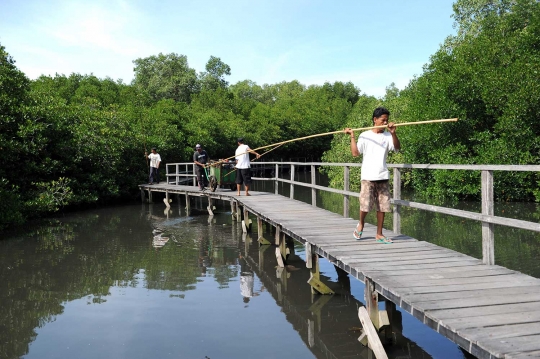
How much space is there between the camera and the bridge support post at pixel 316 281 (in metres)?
7.09

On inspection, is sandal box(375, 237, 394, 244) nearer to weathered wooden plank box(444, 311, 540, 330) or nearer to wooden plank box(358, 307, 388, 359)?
wooden plank box(358, 307, 388, 359)

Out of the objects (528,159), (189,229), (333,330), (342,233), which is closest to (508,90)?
(528,159)

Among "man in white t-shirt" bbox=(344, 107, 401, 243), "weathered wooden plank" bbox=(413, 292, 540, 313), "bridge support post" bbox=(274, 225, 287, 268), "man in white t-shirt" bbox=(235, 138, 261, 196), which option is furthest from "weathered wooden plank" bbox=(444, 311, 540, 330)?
"man in white t-shirt" bbox=(235, 138, 261, 196)

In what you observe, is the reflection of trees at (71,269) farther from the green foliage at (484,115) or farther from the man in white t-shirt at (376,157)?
the green foliage at (484,115)

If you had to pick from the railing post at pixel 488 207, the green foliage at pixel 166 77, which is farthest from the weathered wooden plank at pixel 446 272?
the green foliage at pixel 166 77

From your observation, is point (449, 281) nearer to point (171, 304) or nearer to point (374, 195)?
point (374, 195)

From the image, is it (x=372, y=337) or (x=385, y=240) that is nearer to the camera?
(x=372, y=337)

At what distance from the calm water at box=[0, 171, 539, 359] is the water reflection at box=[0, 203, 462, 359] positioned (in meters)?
0.01

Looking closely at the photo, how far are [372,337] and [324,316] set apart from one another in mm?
1702

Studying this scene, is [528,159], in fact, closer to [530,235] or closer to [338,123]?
[530,235]

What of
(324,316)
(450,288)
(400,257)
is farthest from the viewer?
(324,316)

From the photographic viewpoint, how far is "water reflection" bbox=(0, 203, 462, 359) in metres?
5.49

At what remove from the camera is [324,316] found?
6.38 meters

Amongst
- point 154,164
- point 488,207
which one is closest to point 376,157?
point 488,207
